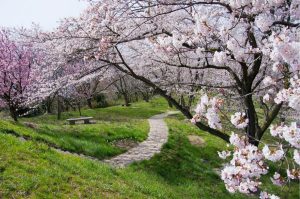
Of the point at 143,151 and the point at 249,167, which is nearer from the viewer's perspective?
the point at 249,167

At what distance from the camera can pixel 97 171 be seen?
10906mm

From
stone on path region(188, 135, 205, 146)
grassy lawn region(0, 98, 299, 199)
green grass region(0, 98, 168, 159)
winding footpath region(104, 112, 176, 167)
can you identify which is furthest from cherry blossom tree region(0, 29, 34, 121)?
stone on path region(188, 135, 205, 146)

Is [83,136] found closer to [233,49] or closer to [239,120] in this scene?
[233,49]

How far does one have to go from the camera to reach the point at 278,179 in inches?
209

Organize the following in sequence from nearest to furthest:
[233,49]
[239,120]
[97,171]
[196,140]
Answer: [239,120] < [233,49] < [97,171] < [196,140]

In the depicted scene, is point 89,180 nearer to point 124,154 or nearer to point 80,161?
point 80,161

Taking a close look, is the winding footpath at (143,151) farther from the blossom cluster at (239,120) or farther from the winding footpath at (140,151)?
the blossom cluster at (239,120)

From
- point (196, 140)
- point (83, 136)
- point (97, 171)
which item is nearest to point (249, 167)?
point (97, 171)

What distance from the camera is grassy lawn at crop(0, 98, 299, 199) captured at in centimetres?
894

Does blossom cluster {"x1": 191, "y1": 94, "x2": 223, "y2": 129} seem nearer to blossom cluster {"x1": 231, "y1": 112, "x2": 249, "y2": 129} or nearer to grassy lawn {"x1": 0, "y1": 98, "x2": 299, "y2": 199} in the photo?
blossom cluster {"x1": 231, "y1": 112, "x2": 249, "y2": 129}

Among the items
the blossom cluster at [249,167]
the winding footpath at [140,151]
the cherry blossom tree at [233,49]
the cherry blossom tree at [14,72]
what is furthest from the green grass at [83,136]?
the blossom cluster at [249,167]

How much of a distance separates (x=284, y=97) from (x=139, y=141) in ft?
46.4

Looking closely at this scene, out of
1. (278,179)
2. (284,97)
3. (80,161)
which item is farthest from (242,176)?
(80,161)

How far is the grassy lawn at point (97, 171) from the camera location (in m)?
8.94
